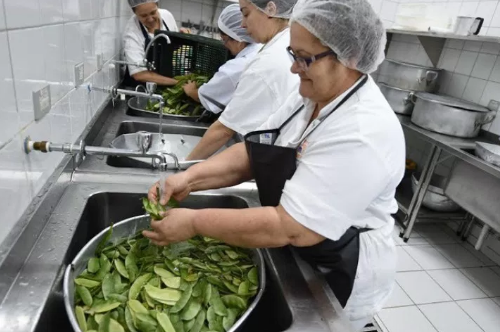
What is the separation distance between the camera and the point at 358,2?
32.2 inches

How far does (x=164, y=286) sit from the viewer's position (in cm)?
87

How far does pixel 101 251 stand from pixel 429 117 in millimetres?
2961

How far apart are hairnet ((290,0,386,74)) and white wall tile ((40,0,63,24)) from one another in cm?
66

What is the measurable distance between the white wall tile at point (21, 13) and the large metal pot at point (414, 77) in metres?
3.44

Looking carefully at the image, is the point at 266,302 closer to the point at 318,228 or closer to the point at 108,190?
the point at 318,228

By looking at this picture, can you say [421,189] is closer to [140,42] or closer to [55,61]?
[140,42]

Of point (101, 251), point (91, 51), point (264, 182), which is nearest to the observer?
point (101, 251)

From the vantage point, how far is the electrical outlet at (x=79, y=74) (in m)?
1.20

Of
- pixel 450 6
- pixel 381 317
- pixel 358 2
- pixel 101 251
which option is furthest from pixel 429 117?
pixel 101 251

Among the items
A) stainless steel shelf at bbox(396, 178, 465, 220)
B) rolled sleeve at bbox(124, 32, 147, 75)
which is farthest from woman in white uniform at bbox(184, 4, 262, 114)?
stainless steel shelf at bbox(396, 178, 465, 220)

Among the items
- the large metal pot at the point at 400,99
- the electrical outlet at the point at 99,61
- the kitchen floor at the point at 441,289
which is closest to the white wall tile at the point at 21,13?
the electrical outlet at the point at 99,61

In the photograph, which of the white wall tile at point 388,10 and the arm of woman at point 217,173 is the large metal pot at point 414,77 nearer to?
the white wall tile at point 388,10

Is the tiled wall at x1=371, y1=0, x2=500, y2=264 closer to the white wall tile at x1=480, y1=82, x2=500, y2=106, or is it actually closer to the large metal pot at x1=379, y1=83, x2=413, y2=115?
the white wall tile at x1=480, y1=82, x2=500, y2=106

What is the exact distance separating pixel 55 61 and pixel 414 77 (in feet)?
11.1
